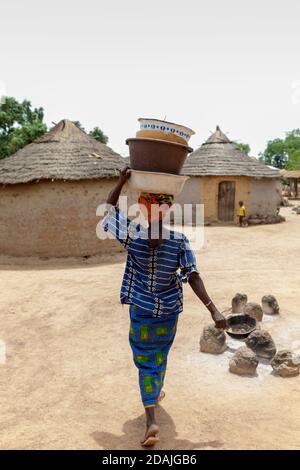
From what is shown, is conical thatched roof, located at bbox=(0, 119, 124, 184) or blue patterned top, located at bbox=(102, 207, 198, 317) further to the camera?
conical thatched roof, located at bbox=(0, 119, 124, 184)

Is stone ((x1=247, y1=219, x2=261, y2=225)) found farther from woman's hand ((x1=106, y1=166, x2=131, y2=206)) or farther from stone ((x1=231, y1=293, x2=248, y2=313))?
woman's hand ((x1=106, y1=166, x2=131, y2=206))

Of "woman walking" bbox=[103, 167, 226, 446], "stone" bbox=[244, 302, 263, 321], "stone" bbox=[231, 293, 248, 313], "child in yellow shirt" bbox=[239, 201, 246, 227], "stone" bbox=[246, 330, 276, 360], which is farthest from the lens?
"child in yellow shirt" bbox=[239, 201, 246, 227]

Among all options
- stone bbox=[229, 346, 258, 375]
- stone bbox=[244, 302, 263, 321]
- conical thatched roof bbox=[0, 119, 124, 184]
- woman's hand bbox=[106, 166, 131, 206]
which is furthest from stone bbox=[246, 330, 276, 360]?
conical thatched roof bbox=[0, 119, 124, 184]

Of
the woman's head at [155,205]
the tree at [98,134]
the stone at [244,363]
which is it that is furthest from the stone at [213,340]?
the tree at [98,134]

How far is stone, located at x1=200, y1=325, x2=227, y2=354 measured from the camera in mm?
4488

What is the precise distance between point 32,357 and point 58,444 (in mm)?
1828

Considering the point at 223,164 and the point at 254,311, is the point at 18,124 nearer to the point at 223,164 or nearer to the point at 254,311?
the point at 223,164

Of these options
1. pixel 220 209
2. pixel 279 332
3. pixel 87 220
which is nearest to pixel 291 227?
pixel 220 209

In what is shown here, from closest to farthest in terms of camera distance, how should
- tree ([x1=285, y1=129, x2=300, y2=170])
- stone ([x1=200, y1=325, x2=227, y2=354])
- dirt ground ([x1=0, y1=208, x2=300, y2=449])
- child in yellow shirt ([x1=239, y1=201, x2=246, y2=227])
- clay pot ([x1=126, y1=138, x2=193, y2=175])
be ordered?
A: 1. clay pot ([x1=126, y1=138, x2=193, y2=175])
2. dirt ground ([x1=0, y1=208, x2=300, y2=449])
3. stone ([x1=200, y1=325, x2=227, y2=354])
4. child in yellow shirt ([x1=239, y1=201, x2=246, y2=227])
5. tree ([x1=285, y1=129, x2=300, y2=170])

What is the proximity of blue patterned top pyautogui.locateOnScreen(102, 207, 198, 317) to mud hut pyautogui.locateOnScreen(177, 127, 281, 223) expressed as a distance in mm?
14194

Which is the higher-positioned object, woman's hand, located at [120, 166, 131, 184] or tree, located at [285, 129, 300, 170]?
tree, located at [285, 129, 300, 170]

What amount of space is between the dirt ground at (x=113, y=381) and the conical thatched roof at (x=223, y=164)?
977cm

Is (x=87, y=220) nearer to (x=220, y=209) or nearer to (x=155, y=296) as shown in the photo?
(x=155, y=296)

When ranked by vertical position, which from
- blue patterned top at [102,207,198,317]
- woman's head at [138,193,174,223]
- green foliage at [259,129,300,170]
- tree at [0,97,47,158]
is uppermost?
green foliage at [259,129,300,170]
